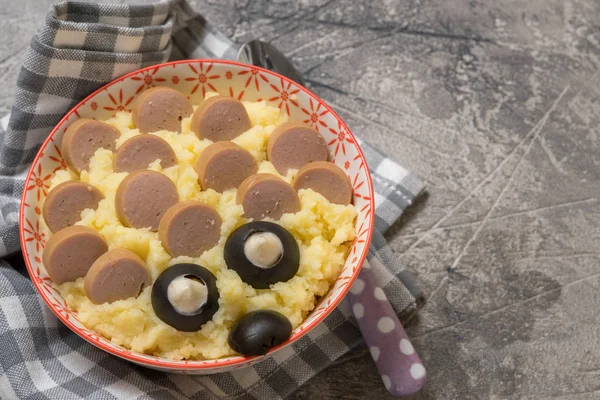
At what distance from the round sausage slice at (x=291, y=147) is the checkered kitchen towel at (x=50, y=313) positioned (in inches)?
20.7

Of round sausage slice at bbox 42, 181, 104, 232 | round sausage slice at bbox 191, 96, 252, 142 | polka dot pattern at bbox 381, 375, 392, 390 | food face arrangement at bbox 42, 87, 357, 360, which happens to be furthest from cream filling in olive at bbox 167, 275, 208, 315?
polka dot pattern at bbox 381, 375, 392, 390

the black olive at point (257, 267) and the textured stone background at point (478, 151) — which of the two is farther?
the textured stone background at point (478, 151)

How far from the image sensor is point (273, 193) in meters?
2.04

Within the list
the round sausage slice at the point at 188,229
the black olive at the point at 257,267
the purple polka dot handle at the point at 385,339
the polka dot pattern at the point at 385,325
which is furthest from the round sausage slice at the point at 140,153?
the polka dot pattern at the point at 385,325

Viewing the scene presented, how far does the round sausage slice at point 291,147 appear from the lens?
7.18 feet

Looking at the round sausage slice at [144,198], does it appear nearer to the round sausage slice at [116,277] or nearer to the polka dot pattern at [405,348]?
the round sausage slice at [116,277]

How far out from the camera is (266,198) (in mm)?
2035

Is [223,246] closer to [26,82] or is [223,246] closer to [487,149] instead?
[26,82]

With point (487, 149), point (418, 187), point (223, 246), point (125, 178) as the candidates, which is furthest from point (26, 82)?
point (487, 149)

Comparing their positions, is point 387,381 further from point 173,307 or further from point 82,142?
point 82,142

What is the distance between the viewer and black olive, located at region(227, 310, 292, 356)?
1836 millimetres

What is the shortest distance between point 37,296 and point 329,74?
5.22 ft

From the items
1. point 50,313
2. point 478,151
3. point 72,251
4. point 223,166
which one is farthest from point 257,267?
point 478,151

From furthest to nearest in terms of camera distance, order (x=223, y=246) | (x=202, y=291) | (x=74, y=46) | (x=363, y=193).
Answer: (x=74, y=46) < (x=363, y=193) < (x=223, y=246) < (x=202, y=291)
